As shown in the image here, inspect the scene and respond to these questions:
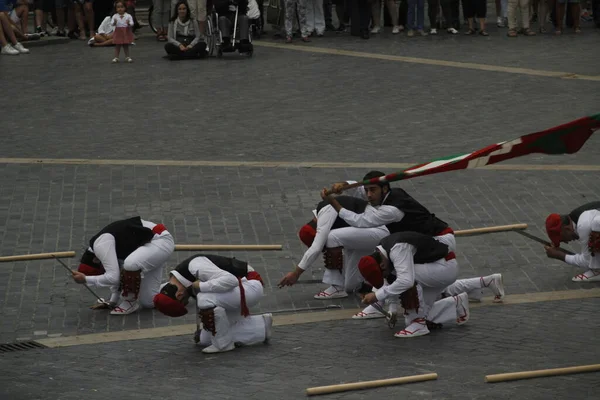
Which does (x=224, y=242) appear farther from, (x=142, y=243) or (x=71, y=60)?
(x=71, y=60)

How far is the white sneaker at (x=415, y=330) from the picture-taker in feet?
34.6

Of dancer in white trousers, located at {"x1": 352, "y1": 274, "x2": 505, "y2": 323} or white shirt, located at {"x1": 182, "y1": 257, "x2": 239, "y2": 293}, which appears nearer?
white shirt, located at {"x1": 182, "y1": 257, "x2": 239, "y2": 293}

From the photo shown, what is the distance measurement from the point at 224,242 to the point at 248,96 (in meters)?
7.12

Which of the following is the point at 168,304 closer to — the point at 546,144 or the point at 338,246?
the point at 338,246

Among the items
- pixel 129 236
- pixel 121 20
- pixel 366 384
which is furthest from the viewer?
pixel 121 20

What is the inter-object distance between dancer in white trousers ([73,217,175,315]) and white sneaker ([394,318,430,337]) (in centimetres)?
230

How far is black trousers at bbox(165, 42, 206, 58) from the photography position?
74.0 ft

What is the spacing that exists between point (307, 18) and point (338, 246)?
13.5 metres

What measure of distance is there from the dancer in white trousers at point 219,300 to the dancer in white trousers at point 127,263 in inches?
32.1

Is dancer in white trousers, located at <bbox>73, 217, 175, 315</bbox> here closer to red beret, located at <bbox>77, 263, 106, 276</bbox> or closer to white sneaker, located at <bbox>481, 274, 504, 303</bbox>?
red beret, located at <bbox>77, 263, 106, 276</bbox>

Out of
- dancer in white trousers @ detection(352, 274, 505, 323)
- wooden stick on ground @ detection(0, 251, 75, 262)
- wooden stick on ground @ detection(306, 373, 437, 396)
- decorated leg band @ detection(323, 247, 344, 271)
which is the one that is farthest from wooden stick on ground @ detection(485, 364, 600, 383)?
wooden stick on ground @ detection(0, 251, 75, 262)

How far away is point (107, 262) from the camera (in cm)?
1113

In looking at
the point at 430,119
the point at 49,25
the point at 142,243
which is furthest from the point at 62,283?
the point at 49,25

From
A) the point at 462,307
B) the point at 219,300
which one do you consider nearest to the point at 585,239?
the point at 462,307
